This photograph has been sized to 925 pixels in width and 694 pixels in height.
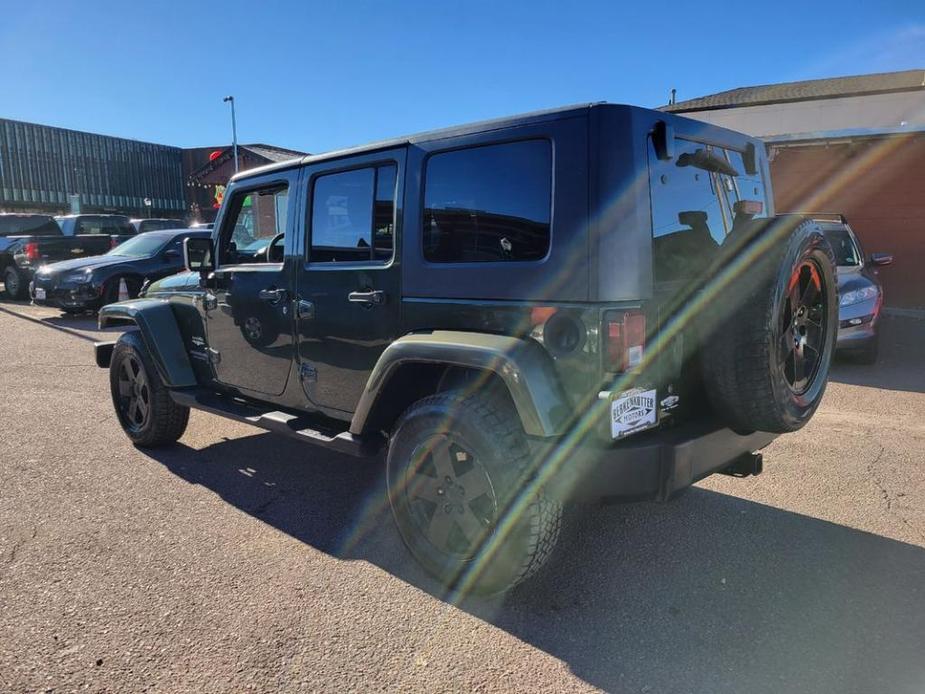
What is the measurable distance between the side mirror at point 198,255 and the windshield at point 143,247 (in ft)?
28.2

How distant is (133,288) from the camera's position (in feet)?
38.8

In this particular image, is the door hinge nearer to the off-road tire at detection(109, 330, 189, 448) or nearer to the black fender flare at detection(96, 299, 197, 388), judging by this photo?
the black fender flare at detection(96, 299, 197, 388)

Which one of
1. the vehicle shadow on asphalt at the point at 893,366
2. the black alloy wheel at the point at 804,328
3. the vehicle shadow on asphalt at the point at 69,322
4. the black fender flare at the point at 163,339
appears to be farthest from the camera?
the vehicle shadow on asphalt at the point at 69,322

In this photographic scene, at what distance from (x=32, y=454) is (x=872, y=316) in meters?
8.34

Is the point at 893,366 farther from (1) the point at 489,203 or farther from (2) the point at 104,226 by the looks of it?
(2) the point at 104,226

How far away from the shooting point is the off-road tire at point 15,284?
14797 mm

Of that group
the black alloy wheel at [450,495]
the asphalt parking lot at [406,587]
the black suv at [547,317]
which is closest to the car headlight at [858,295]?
the asphalt parking lot at [406,587]

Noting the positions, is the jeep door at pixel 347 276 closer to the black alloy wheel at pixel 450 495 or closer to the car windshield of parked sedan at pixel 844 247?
the black alloy wheel at pixel 450 495

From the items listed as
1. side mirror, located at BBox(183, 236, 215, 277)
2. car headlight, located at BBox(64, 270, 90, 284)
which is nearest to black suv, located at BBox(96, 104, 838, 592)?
side mirror, located at BBox(183, 236, 215, 277)

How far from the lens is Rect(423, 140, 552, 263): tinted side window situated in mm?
2633

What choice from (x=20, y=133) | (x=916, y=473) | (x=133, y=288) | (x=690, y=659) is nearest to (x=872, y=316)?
(x=916, y=473)

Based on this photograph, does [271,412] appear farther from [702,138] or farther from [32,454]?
[702,138]

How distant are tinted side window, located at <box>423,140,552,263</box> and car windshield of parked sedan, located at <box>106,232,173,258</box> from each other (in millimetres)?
10540

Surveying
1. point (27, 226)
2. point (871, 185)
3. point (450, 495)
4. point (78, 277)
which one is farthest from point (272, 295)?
point (27, 226)
